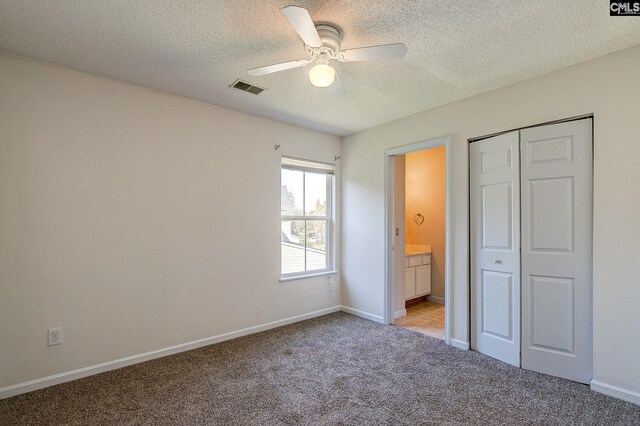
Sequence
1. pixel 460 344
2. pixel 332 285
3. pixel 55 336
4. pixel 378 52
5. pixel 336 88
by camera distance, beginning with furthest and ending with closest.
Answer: pixel 332 285, pixel 460 344, pixel 55 336, pixel 336 88, pixel 378 52

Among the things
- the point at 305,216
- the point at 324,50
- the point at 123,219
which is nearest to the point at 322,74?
the point at 324,50

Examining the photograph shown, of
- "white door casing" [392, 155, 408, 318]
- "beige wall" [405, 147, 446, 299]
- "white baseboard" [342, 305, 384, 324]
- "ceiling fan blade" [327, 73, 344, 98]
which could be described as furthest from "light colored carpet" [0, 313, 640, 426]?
"ceiling fan blade" [327, 73, 344, 98]

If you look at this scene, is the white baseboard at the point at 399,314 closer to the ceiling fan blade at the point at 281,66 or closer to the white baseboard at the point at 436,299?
the white baseboard at the point at 436,299

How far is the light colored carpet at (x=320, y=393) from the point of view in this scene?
6.90ft

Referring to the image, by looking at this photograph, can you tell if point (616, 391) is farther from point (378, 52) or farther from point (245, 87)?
point (245, 87)

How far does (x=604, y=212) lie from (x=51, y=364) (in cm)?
428

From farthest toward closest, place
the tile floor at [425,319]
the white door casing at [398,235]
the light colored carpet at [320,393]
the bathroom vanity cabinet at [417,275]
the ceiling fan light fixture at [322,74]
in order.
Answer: the bathroom vanity cabinet at [417,275] → the white door casing at [398,235] → the tile floor at [425,319] → the light colored carpet at [320,393] → the ceiling fan light fixture at [322,74]

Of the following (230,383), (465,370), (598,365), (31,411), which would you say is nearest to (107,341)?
(31,411)

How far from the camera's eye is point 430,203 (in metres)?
5.31

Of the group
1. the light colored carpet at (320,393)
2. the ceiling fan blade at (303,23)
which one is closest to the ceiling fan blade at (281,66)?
the ceiling fan blade at (303,23)

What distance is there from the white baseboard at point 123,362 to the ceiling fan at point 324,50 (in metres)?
2.58

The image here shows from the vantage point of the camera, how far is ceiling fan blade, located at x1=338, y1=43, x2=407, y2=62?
1823 mm

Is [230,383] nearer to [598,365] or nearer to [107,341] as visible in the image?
[107,341]

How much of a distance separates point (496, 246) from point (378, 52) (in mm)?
2099
